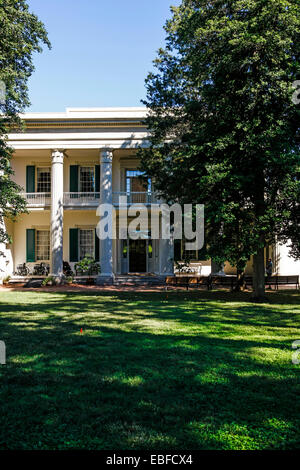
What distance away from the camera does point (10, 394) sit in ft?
11.8

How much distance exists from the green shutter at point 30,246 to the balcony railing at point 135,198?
5.59 meters

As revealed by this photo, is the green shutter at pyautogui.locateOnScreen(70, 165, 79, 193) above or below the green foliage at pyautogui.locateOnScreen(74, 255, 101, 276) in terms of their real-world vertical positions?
above

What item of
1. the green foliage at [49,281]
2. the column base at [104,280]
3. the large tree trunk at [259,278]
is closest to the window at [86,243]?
the column base at [104,280]

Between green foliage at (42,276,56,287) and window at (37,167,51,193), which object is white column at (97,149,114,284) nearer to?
green foliage at (42,276,56,287)

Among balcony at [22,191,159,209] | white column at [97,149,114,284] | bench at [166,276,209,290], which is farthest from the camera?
balcony at [22,191,159,209]

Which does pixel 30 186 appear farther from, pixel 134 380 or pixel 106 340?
pixel 134 380

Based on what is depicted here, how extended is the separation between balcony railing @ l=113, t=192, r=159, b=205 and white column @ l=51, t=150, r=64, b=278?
132 inches

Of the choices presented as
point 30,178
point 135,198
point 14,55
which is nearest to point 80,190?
point 30,178

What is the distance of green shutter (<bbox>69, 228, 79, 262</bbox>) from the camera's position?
20.7 m

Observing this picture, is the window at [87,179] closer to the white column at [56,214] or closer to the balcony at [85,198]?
the balcony at [85,198]

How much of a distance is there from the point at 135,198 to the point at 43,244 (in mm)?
6611

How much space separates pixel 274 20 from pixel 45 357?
34.5ft

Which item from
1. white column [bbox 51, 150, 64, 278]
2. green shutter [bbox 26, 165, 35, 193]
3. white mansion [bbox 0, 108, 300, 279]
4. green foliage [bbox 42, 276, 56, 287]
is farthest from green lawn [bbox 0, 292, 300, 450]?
green shutter [bbox 26, 165, 35, 193]

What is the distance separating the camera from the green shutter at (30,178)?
2095 centimetres
